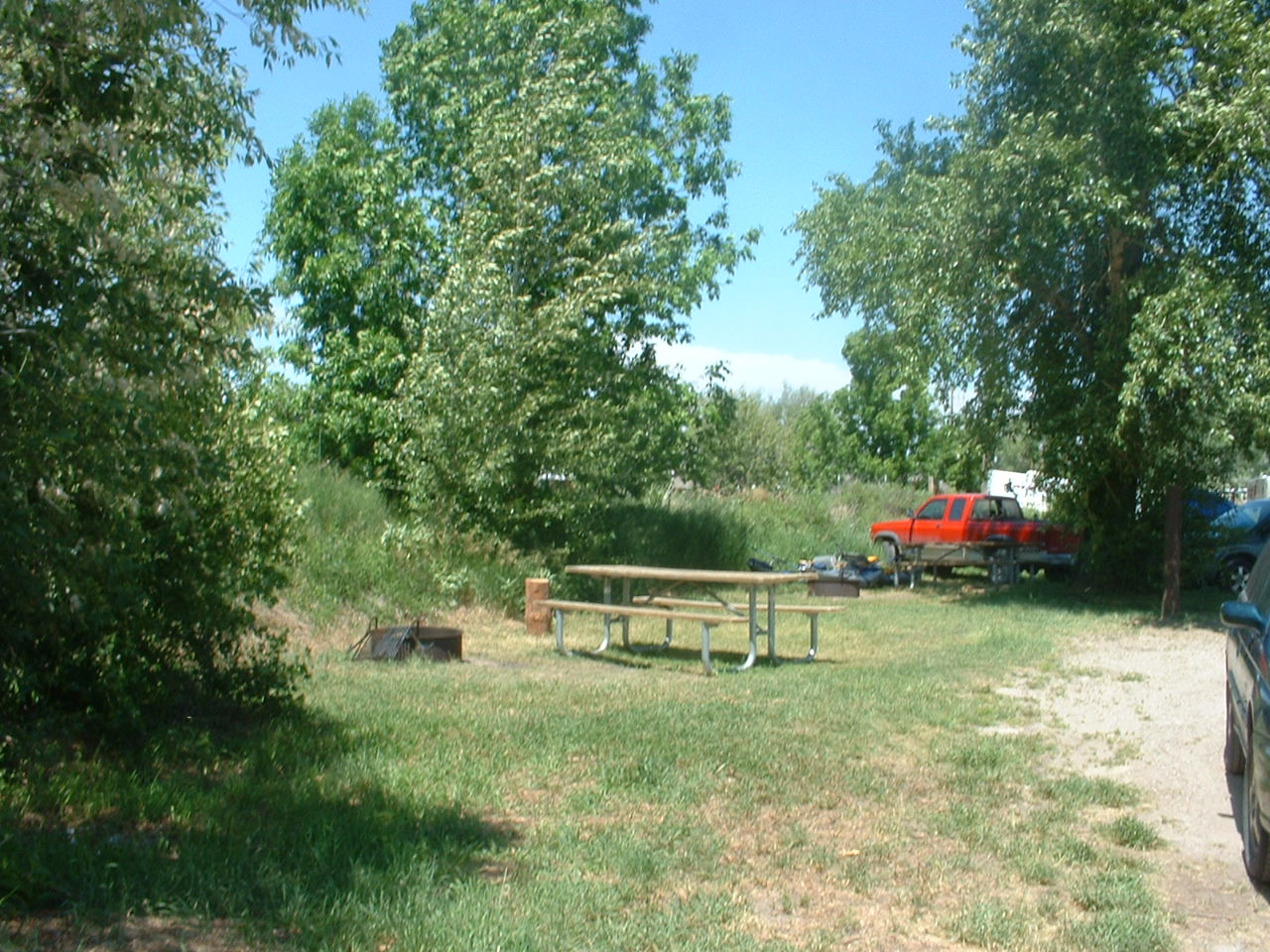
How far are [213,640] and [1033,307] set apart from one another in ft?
48.4

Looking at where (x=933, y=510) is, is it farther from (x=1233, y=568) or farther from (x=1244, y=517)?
(x=1233, y=568)

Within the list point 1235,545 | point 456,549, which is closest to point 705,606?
point 456,549

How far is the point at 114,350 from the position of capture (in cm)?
584

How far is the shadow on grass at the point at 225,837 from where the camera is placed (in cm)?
493

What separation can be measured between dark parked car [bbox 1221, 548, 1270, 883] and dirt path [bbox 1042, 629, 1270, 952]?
0.66 ft

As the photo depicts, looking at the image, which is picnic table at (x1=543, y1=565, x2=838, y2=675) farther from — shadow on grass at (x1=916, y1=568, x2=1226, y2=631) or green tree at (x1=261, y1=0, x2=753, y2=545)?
shadow on grass at (x1=916, y1=568, x2=1226, y2=631)

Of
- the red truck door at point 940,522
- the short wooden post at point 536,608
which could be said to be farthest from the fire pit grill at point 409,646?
the red truck door at point 940,522

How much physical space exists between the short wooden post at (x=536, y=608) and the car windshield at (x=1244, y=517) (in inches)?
499

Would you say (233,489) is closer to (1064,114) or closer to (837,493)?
(1064,114)

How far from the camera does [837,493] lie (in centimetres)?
3447

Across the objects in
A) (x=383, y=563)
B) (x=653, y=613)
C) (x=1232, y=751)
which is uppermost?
(x=383, y=563)

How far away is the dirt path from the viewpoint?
18.2ft

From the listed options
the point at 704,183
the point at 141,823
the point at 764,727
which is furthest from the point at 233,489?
the point at 704,183

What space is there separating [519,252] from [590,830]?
15016mm
